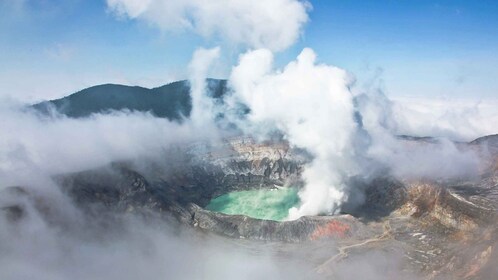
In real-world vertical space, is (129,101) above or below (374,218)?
above

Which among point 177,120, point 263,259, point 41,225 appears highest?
point 177,120

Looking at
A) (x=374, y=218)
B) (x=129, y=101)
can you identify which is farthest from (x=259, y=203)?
(x=129, y=101)

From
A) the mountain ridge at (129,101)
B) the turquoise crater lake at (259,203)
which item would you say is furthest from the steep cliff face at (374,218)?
the mountain ridge at (129,101)

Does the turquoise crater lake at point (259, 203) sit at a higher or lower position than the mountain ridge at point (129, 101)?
lower

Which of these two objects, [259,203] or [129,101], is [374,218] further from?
[129,101]

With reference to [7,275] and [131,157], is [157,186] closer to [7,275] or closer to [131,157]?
[131,157]

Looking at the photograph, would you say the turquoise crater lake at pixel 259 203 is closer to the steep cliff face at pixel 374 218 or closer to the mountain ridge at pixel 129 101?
the steep cliff face at pixel 374 218

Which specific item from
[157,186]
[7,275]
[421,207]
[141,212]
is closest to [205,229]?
[141,212]

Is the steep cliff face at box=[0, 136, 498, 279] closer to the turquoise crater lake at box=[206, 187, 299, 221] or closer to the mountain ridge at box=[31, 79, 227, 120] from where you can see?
the turquoise crater lake at box=[206, 187, 299, 221]

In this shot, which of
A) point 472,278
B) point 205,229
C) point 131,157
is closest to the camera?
point 472,278
